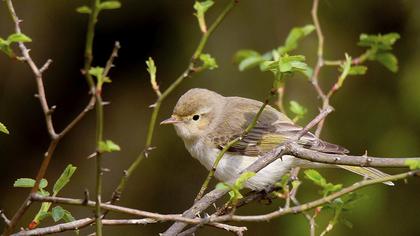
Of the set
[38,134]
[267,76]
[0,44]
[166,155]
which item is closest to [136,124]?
[166,155]

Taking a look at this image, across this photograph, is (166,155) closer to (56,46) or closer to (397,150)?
(56,46)

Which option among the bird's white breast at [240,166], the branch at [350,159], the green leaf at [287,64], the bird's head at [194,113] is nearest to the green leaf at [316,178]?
the branch at [350,159]

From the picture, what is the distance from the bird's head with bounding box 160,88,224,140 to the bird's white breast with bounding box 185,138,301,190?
0.08 m

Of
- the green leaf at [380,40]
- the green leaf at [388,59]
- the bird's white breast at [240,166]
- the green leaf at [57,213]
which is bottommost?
the bird's white breast at [240,166]

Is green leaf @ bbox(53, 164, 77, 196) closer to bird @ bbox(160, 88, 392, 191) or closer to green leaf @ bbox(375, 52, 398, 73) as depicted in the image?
green leaf @ bbox(375, 52, 398, 73)

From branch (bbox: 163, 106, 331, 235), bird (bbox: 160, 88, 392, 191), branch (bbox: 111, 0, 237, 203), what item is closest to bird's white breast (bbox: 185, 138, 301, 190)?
bird (bbox: 160, 88, 392, 191)

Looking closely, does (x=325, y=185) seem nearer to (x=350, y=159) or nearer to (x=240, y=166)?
(x=350, y=159)

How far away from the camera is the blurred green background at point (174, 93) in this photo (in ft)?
14.4

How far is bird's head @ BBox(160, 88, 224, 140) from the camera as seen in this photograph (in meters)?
3.65

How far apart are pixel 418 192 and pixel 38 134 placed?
2.99 m

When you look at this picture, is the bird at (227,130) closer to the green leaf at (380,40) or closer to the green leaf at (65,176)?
the green leaf at (380,40)

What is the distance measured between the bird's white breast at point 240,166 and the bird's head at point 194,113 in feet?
0.26

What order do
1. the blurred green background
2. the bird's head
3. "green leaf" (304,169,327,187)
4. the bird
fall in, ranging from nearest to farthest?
1. "green leaf" (304,169,327,187)
2. the bird
3. the bird's head
4. the blurred green background

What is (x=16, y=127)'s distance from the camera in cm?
536
